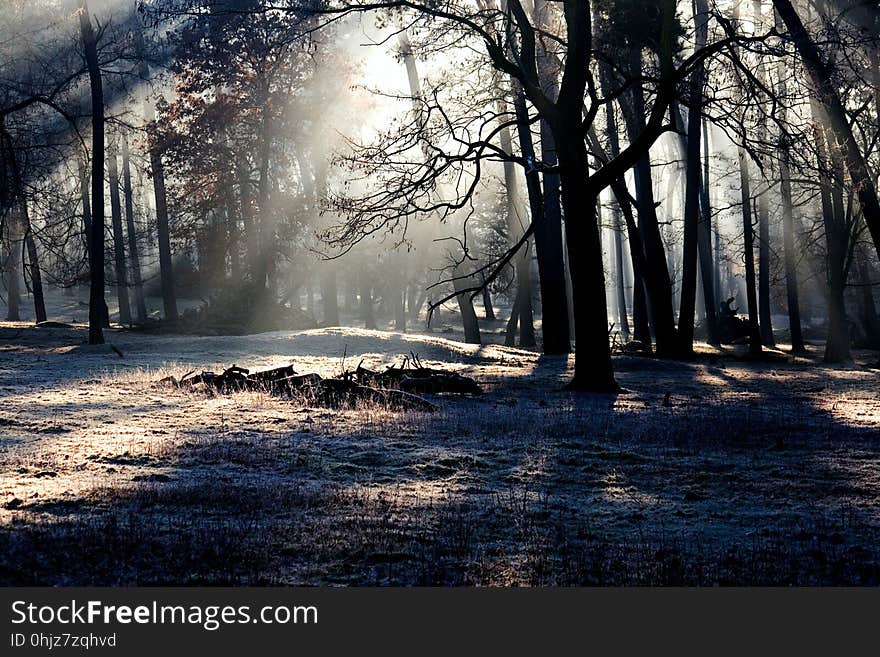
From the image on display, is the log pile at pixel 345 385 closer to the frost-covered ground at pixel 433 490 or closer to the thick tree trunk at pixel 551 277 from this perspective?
the frost-covered ground at pixel 433 490

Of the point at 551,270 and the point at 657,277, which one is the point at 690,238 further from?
the point at 551,270

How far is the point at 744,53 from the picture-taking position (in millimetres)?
15352

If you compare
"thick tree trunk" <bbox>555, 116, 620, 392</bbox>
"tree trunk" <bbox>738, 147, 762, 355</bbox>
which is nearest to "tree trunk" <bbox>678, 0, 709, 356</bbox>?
"tree trunk" <bbox>738, 147, 762, 355</bbox>

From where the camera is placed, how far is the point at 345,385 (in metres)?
12.2

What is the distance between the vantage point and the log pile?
11664 mm

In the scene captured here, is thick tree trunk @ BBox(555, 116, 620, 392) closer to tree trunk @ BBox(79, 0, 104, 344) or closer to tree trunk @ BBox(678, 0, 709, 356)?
tree trunk @ BBox(678, 0, 709, 356)

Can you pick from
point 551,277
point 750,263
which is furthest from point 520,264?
point 750,263

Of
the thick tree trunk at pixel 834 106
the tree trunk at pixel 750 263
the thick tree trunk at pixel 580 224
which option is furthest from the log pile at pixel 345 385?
the tree trunk at pixel 750 263

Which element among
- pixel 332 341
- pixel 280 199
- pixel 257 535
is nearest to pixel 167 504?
pixel 257 535

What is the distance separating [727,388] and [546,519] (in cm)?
1091

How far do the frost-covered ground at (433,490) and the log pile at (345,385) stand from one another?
494mm

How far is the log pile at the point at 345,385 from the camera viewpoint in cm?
1166

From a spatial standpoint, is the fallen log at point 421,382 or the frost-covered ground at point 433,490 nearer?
the frost-covered ground at point 433,490

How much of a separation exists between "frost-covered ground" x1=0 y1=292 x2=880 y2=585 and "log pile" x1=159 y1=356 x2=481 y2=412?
0.49 m
